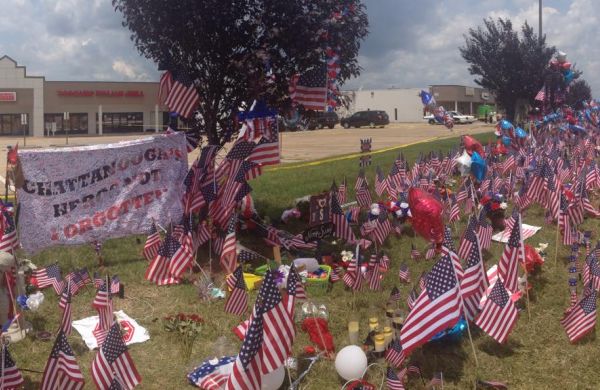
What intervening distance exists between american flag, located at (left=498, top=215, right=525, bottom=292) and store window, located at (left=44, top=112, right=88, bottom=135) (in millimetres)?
48413

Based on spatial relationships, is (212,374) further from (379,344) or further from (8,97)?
(8,97)

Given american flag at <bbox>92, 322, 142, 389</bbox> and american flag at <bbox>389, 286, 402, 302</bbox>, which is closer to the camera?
american flag at <bbox>92, 322, 142, 389</bbox>

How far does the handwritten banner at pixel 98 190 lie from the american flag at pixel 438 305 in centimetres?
477

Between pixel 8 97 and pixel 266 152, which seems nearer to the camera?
pixel 266 152

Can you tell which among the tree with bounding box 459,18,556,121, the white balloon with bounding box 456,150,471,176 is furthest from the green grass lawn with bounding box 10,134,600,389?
the tree with bounding box 459,18,556,121

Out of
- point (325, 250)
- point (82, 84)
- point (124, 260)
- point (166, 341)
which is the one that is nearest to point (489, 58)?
point (325, 250)

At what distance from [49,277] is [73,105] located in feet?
155

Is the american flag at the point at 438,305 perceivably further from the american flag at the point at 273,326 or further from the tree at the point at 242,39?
the tree at the point at 242,39

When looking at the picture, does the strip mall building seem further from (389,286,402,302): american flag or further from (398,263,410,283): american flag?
(389,286,402,302): american flag

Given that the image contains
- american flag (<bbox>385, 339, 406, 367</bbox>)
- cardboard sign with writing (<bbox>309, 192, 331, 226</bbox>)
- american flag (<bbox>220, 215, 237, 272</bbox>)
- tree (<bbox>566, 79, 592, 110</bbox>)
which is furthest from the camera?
tree (<bbox>566, 79, 592, 110</bbox>)

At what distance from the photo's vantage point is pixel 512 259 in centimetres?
555

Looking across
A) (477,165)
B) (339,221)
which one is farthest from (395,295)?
(477,165)

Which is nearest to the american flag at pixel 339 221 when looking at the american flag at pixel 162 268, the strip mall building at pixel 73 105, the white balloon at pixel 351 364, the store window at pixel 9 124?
the american flag at pixel 162 268

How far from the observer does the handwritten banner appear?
7.39 m
